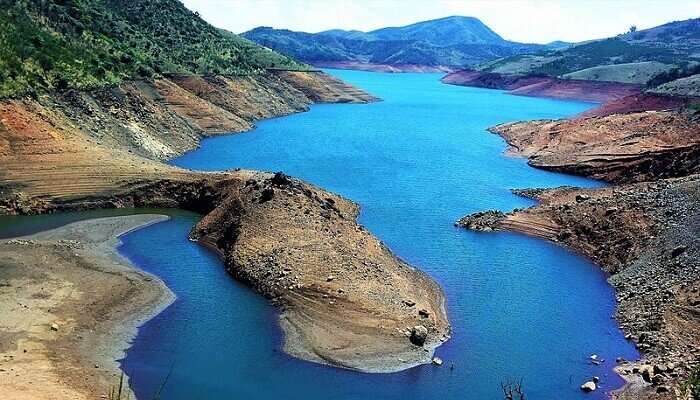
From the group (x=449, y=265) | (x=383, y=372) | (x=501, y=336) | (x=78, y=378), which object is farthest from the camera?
(x=449, y=265)

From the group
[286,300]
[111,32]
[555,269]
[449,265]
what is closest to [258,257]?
[286,300]

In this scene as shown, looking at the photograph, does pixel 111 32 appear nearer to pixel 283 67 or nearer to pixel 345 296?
pixel 283 67

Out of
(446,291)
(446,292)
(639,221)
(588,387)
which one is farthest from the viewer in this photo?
(639,221)

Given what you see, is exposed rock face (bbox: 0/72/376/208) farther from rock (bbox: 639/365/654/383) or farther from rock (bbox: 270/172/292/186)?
rock (bbox: 639/365/654/383)

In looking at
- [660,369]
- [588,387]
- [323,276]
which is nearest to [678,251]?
[660,369]

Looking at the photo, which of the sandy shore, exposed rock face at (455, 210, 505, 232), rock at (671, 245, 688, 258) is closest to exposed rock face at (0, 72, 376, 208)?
the sandy shore

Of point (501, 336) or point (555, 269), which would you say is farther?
point (555, 269)

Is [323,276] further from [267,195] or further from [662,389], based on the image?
[662,389]
